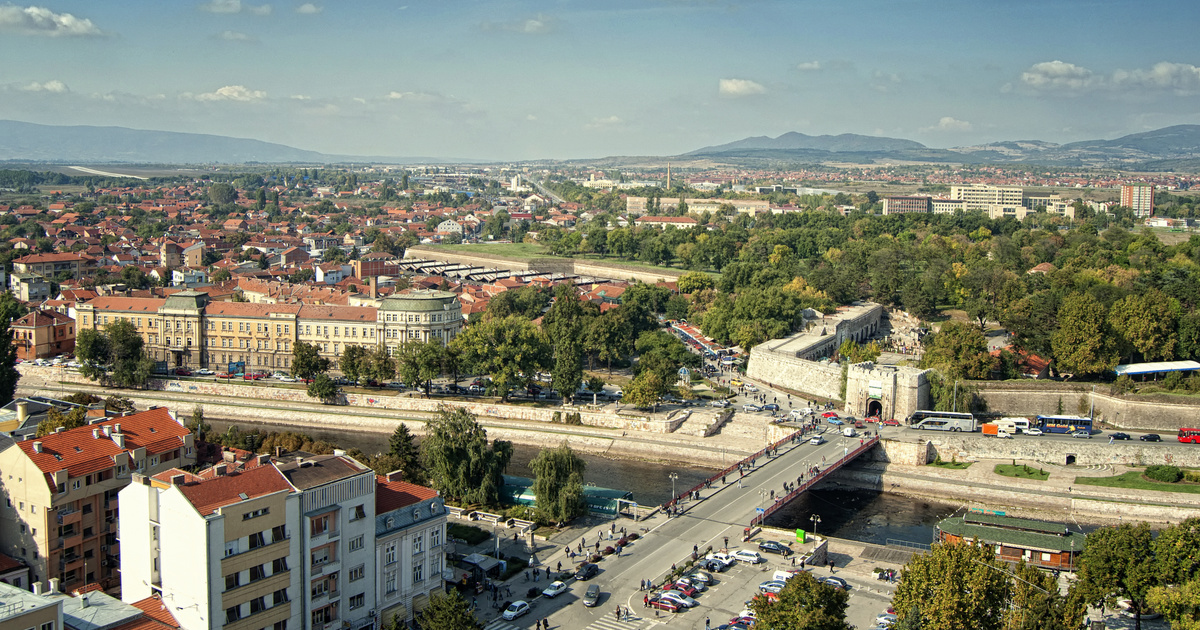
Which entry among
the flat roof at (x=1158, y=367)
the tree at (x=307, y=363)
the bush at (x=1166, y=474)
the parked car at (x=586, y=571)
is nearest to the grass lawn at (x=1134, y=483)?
the bush at (x=1166, y=474)

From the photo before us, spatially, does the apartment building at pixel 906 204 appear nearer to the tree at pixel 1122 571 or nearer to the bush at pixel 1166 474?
the bush at pixel 1166 474

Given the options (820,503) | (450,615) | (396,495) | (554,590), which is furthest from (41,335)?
(450,615)

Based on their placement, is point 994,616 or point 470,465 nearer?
point 994,616

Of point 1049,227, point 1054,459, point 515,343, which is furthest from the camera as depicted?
point 1049,227

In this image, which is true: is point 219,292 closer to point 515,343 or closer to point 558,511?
point 515,343

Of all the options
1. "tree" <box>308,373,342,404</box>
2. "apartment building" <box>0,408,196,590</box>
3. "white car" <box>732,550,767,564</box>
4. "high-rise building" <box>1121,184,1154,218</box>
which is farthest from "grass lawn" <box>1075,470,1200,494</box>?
"high-rise building" <box>1121,184,1154,218</box>

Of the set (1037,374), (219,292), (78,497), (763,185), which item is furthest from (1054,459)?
(763,185)

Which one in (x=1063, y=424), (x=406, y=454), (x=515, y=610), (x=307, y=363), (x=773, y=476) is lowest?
(x=515, y=610)

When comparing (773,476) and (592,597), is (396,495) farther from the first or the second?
(773,476)
